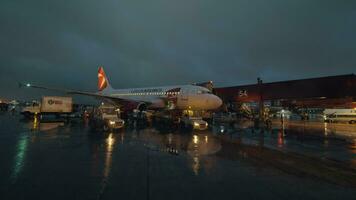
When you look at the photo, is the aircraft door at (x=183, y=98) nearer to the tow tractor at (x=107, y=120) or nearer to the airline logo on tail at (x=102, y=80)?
the tow tractor at (x=107, y=120)

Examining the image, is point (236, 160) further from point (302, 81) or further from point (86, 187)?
point (302, 81)

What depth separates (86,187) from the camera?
19.2ft

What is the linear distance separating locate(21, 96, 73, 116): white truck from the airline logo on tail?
13.0 m

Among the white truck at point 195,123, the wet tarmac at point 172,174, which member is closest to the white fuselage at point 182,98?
the white truck at point 195,123

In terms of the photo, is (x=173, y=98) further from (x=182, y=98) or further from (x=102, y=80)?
(x=102, y=80)

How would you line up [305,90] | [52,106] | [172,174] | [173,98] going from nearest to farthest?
1. [172,174]
2. [173,98]
3. [52,106]
4. [305,90]

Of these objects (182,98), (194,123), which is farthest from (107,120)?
(182,98)

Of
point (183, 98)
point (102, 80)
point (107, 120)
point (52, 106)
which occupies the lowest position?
point (107, 120)

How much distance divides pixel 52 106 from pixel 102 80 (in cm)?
1617

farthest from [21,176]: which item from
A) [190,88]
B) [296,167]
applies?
[190,88]

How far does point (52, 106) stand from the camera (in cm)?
3566

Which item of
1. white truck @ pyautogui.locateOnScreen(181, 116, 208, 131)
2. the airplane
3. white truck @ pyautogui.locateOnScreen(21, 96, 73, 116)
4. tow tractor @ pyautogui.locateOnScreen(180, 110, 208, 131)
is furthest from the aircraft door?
white truck @ pyautogui.locateOnScreen(21, 96, 73, 116)

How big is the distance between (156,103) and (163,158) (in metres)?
22.1

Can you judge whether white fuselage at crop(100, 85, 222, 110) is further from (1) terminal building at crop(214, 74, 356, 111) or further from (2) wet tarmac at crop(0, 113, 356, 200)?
(2) wet tarmac at crop(0, 113, 356, 200)
